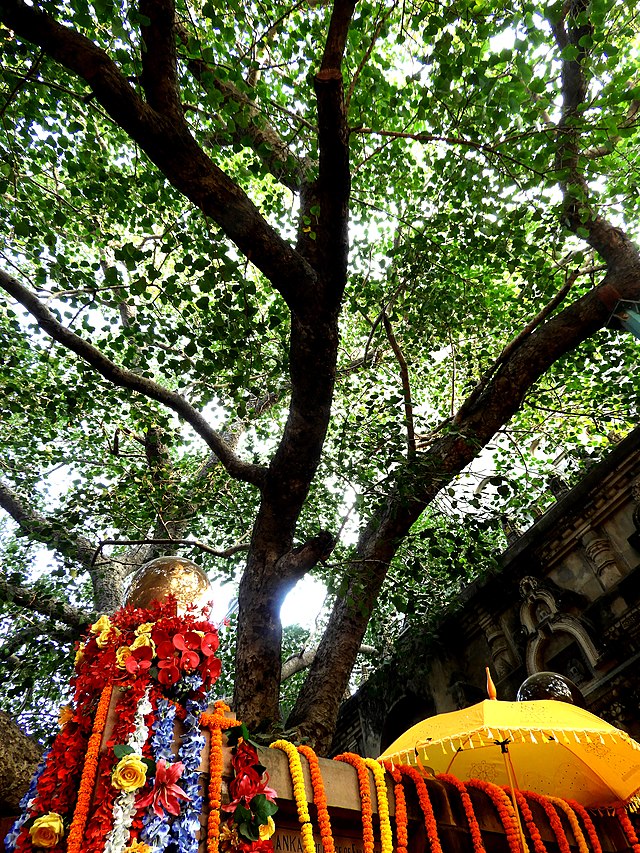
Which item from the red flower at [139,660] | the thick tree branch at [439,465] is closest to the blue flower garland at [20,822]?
the red flower at [139,660]

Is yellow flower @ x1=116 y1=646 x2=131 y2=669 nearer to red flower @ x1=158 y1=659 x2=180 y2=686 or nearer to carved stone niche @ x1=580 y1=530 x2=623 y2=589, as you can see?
red flower @ x1=158 y1=659 x2=180 y2=686

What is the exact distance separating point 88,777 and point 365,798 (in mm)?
1387

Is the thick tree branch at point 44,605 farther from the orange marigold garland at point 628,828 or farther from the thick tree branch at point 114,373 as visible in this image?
the orange marigold garland at point 628,828

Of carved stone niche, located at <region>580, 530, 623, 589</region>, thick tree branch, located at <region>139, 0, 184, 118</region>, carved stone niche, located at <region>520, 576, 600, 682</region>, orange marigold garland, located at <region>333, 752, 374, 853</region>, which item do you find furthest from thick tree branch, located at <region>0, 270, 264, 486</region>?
carved stone niche, located at <region>580, 530, 623, 589</region>

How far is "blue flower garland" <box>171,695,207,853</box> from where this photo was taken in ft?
6.73

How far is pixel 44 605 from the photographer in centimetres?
776

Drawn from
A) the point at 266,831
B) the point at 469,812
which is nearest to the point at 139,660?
the point at 266,831

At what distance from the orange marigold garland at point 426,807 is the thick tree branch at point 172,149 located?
336 cm

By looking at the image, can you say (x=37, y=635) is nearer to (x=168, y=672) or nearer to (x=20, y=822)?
(x=20, y=822)

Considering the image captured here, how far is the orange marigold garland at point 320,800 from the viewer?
98.3 inches

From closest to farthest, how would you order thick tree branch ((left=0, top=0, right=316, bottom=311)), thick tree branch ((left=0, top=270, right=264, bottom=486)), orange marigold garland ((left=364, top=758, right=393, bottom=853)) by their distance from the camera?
orange marigold garland ((left=364, top=758, right=393, bottom=853)) → thick tree branch ((left=0, top=0, right=316, bottom=311)) → thick tree branch ((left=0, top=270, right=264, bottom=486))

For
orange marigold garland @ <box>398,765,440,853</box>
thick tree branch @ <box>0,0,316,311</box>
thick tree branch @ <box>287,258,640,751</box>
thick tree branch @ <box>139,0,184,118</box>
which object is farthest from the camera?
thick tree branch @ <box>287,258,640,751</box>

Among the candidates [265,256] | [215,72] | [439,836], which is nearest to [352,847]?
[439,836]

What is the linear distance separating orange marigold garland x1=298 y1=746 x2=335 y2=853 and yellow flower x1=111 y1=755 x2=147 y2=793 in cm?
93
